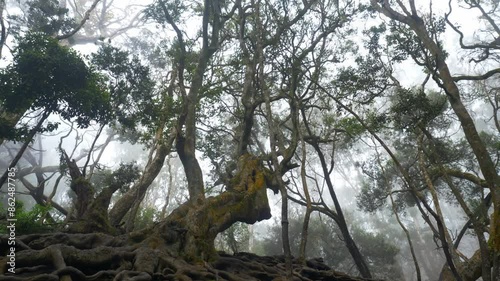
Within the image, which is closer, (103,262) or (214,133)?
(103,262)

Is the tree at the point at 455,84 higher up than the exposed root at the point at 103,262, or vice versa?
the tree at the point at 455,84

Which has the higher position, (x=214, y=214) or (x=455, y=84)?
(x=455, y=84)

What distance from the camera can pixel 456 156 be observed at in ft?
45.2

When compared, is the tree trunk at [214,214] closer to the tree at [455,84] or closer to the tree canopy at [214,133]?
the tree canopy at [214,133]

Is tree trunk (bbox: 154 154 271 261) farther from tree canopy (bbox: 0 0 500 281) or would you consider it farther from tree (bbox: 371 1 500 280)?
tree (bbox: 371 1 500 280)

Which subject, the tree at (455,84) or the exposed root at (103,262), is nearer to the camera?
the exposed root at (103,262)

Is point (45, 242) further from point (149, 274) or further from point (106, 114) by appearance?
point (106, 114)

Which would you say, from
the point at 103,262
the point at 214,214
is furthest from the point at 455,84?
the point at 103,262

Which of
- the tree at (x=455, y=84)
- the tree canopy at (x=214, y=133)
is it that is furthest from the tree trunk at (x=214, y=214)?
the tree at (x=455, y=84)

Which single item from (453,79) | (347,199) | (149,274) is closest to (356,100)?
(453,79)

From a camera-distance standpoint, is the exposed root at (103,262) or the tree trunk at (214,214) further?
the tree trunk at (214,214)

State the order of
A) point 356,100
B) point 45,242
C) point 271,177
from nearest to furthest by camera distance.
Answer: point 45,242, point 271,177, point 356,100

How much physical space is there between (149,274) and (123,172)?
25.6ft

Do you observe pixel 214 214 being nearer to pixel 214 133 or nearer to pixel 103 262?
pixel 103 262
